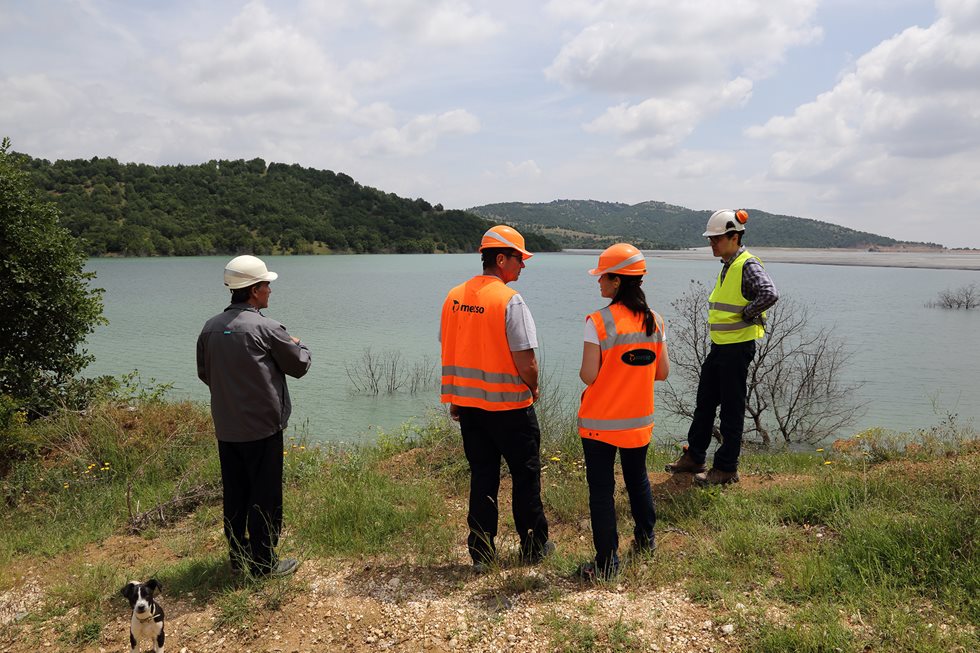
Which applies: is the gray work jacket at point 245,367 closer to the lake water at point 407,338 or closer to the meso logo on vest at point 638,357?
the meso logo on vest at point 638,357

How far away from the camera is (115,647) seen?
3238mm

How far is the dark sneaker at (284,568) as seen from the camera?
3.80 meters

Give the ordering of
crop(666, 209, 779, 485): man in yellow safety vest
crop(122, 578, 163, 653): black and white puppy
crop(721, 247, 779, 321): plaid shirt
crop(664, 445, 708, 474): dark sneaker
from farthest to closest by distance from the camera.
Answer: crop(664, 445, 708, 474): dark sneaker
crop(666, 209, 779, 485): man in yellow safety vest
crop(721, 247, 779, 321): plaid shirt
crop(122, 578, 163, 653): black and white puppy

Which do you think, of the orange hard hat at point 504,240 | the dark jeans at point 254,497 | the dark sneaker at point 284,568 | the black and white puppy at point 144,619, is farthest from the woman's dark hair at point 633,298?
the black and white puppy at point 144,619

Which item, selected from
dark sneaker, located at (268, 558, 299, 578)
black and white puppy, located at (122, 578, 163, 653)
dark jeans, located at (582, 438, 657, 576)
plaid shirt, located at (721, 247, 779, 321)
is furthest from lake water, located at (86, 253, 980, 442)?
dark jeans, located at (582, 438, 657, 576)

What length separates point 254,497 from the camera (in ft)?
12.3

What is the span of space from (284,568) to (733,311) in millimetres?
4010

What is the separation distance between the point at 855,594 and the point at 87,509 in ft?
20.6

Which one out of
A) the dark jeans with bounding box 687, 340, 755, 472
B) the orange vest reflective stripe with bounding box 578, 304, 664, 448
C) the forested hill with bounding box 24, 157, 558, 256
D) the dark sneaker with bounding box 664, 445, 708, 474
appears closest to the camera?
the orange vest reflective stripe with bounding box 578, 304, 664, 448

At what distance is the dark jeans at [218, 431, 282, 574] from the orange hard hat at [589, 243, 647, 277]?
2401mm

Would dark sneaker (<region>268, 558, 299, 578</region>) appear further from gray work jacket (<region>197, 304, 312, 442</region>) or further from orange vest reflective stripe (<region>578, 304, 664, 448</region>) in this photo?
orange vest reflective stripe (<region>578, 304, 664, 448</region>)

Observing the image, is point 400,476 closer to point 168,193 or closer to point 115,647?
point 115,647

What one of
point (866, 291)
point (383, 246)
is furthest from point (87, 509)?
point (383, 246)

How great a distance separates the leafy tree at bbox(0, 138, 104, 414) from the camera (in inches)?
302
